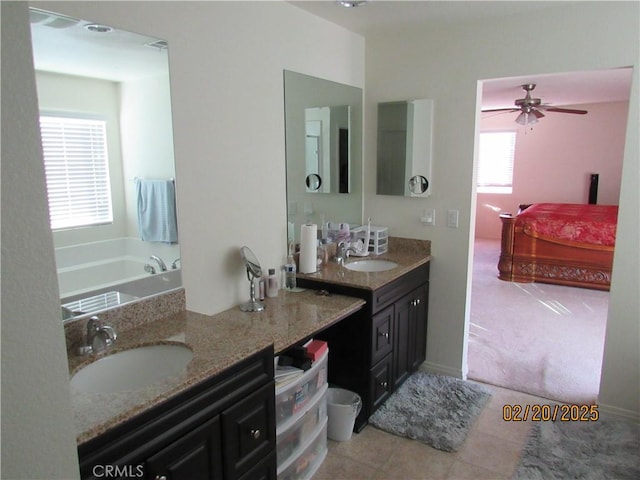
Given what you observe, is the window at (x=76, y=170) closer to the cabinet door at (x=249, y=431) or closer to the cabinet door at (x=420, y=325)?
the cabinet door at (x=249, y=431)

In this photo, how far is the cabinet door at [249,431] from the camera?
5.22 feet

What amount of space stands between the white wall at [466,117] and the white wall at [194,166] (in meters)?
0.44

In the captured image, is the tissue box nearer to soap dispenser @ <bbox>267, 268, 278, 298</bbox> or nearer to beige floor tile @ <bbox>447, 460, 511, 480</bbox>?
soap dispenser @ <bbox>267, 268, 278, 298</bbox>

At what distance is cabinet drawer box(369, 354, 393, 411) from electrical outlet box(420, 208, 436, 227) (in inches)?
40.5

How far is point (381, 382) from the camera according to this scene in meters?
2.70

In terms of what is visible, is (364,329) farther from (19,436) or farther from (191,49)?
(19,436)

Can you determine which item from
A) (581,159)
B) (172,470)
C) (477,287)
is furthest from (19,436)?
(581,159)

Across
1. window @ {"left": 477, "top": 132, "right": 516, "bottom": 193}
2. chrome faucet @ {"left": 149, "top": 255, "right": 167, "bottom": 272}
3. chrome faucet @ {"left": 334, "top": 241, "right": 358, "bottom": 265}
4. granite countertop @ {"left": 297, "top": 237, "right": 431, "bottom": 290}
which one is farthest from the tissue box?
window @ {"left": 477, "top": 132, "right": 516, "bottom": 193}

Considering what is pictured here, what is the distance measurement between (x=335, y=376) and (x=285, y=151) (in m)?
1.37

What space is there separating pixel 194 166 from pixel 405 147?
5.61 feet

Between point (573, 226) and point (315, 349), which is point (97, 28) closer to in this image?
point (315, 349)

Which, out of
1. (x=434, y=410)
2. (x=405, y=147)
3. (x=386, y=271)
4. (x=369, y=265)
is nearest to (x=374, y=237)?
(x=369, y=265)

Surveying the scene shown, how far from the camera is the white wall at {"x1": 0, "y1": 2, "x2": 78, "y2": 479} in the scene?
719 mm
